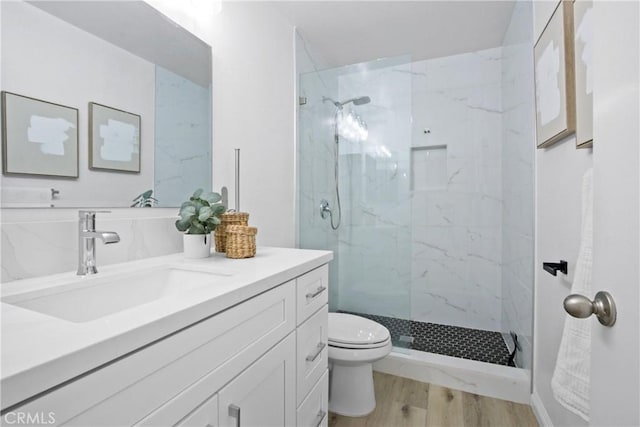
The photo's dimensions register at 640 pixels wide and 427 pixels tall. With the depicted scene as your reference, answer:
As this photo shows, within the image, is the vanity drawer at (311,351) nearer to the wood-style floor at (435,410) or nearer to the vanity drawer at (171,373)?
the vanity drawer at (171,373)

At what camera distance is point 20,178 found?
82 centimetres

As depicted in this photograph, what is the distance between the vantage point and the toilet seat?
1647 mm

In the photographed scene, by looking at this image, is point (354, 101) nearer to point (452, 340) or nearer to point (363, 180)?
point (363, 180)

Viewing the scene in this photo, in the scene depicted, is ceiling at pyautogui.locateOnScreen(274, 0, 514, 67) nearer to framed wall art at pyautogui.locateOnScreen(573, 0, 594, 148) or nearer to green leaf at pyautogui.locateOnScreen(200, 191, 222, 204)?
framed wall art at pyautogui.locateOnScreen(573, 0, 594, 148)

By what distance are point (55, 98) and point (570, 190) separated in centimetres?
175

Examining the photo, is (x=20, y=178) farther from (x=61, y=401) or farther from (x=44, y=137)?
(x=61, y=401)

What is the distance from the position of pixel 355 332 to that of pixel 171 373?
1304mm

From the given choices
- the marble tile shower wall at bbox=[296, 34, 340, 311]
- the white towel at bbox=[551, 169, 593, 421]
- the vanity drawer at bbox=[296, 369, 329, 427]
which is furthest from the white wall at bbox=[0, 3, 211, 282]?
the white towel at bbox=[551, 169, 593, 421]

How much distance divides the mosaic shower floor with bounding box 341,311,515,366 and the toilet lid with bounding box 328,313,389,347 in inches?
17.2

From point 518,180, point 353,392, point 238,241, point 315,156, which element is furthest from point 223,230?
point 518,180

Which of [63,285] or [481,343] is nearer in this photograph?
[63,285]

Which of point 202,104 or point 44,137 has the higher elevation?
point 202,104

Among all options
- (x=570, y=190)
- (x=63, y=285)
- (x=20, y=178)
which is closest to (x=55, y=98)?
(x=20, y=178)

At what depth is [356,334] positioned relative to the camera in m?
1.73
